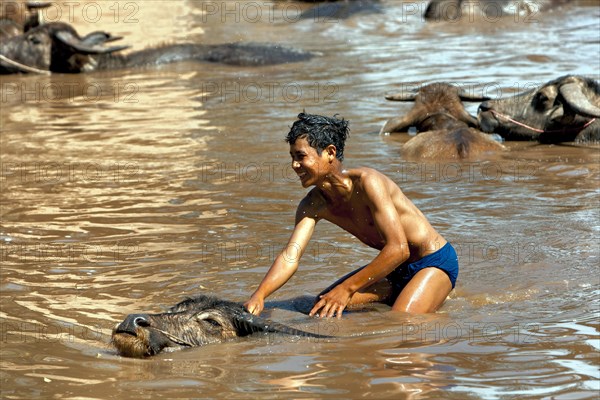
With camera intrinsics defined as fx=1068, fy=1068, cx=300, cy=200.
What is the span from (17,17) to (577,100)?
11136mm

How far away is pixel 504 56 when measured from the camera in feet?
43.8

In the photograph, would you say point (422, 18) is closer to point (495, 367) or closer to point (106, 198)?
point (106, 198)

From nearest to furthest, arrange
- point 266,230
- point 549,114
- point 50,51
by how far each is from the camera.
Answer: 1. point 266,230
2. point 549,114
3. point 50,51

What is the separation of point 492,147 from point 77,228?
3715 millimetres

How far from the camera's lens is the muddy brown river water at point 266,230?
4.17m

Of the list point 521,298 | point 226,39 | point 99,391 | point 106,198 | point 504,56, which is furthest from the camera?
point 226,39

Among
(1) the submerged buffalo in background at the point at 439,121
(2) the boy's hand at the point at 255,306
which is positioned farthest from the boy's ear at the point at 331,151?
(1) the submerged buffalo in background at the point at 439,121

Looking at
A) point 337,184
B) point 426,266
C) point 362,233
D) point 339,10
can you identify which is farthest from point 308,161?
point 339,10

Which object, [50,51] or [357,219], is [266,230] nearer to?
[357,219]

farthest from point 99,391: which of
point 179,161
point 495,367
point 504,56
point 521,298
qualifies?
point 504,56

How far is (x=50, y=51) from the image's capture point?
591 inches

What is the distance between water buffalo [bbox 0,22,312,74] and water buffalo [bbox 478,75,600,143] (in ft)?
16.9

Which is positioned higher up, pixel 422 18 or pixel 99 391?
pixel 422 18

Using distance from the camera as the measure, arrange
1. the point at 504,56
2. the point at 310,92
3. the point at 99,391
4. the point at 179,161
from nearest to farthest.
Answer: the point at 99,391, the point at 179,161, the point at 310,92, the point at 504,56
